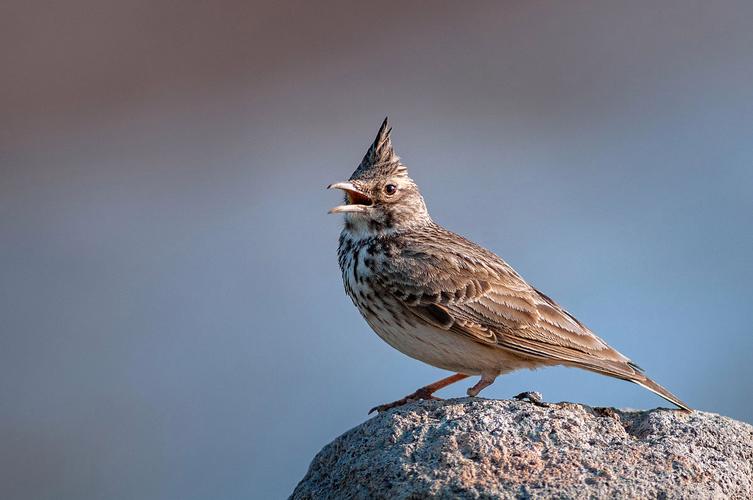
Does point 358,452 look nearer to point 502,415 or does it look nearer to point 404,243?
point 502,415

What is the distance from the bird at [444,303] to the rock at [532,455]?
2.45 ft

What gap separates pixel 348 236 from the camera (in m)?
6.69

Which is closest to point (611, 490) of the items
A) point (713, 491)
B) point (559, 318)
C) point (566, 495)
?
point (566, 495)

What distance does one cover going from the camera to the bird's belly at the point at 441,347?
19.0ft

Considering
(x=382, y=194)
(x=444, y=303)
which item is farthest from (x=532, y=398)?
(x=382, y=194)

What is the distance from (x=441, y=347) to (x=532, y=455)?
174 cm

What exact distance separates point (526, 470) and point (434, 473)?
14.8 inches

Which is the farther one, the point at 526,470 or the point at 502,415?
the point at 502,415

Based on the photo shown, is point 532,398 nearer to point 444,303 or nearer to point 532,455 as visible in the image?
point 532,455

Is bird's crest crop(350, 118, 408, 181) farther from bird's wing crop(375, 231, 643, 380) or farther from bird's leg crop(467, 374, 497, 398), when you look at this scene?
bird's leg crop(467, 374, 497, 398)

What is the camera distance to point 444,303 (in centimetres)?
602

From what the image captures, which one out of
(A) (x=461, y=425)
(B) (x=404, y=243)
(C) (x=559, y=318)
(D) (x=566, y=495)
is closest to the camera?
(D) (x=566, y=495)

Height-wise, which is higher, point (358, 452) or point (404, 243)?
point (404, 243)

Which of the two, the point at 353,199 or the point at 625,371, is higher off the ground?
the point at 353,199
